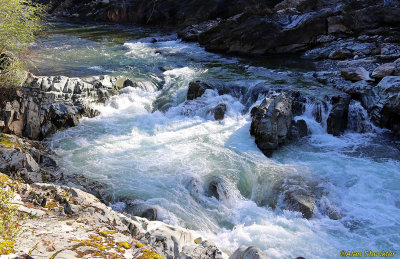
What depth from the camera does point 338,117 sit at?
38.5ft

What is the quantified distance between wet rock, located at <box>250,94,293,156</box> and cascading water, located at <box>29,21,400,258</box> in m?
0.30

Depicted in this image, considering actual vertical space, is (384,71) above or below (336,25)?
below

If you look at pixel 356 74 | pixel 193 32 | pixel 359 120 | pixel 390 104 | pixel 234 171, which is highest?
pixel 193 32

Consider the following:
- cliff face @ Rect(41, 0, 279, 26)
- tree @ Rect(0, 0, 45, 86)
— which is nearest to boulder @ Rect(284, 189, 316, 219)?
tree @ Rect(0, 0, 45, 86)

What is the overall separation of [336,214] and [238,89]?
827cm

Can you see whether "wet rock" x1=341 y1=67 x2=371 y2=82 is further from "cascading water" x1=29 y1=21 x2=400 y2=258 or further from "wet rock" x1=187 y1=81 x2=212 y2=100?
"wet rock" x1=187 y1=81 x2=212 y2=100

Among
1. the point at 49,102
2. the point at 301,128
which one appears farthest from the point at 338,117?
the point at 49,102

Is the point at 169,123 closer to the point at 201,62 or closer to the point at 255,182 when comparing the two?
the point at 255,182

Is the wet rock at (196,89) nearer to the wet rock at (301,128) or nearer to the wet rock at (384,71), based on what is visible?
the wet rock at (301,128)

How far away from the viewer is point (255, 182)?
8.72 metres

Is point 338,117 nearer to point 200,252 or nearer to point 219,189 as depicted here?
point 219,189

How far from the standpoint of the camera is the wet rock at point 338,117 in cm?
1162

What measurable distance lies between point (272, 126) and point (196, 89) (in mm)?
4753

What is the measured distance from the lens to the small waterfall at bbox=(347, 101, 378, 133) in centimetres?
1175
